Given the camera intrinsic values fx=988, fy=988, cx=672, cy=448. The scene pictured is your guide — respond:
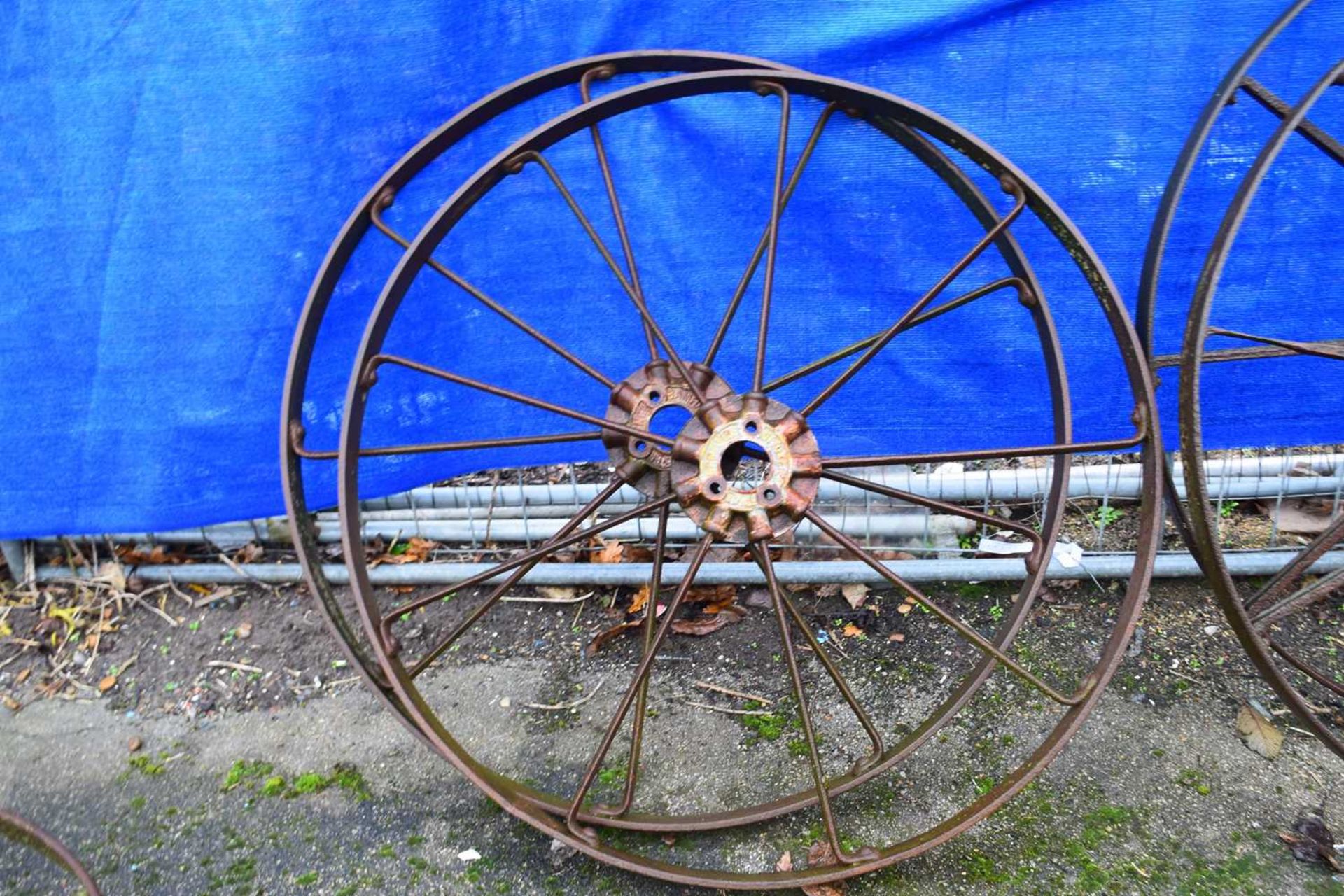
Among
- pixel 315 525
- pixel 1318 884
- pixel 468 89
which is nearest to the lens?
pixel 1318 884

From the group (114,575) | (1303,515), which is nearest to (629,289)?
(114,575)

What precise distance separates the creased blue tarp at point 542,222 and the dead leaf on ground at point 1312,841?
2.89 feet

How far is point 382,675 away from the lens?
6.70 feet

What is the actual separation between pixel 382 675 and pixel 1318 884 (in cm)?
182

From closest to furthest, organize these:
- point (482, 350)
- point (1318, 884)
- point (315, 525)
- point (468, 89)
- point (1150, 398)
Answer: point (1150, 398) < point (1318, 884) < point (468, 89) < point (482, 350) < point (315, 525)

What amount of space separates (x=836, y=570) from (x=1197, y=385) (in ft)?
3.70

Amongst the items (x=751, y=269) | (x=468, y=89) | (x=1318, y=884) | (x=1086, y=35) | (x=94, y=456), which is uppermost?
(x=1086, y=35)

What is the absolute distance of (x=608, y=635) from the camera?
2.52m

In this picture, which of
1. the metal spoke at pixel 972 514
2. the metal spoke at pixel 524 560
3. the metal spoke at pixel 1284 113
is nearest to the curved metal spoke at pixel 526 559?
the metal spoke at pixel 524 560

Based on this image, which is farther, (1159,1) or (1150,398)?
(1159,1)

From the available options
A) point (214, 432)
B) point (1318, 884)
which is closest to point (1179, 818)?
point (1318, 884)

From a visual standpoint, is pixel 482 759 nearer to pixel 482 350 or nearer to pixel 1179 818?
pixel 482 350

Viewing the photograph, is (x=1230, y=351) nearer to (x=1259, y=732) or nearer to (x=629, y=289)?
(x=1259, y=732)

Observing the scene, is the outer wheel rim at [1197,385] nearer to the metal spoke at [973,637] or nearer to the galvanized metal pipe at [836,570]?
the metal spoke at [973,637]
